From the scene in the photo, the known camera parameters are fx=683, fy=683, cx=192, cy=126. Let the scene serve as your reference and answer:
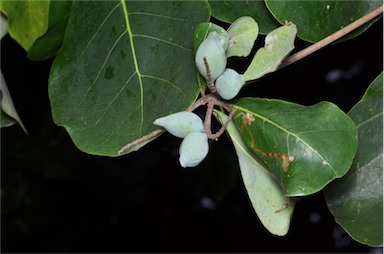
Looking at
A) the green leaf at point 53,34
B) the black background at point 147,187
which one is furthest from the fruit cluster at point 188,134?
the black background at point 147,187

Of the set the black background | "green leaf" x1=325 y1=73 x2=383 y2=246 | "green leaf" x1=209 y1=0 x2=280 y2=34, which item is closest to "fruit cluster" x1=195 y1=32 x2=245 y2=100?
"green leaf" x1=209 y1=0 x2=280 y2=34

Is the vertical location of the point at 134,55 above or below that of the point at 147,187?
above

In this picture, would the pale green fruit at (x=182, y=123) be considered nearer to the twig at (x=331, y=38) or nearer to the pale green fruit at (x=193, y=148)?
the pale green fruit at (x=193, y=148)

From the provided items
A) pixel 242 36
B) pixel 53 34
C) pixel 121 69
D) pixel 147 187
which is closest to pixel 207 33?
pixel 242 36

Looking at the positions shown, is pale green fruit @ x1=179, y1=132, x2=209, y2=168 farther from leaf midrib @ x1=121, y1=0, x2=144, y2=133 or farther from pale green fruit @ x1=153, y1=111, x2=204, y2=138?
leaf midrib @ x1=121, y1=0, x2=144, y2=133

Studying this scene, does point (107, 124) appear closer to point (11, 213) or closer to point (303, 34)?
point (303, 34)

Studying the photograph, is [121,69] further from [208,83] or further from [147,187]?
[147,187]
